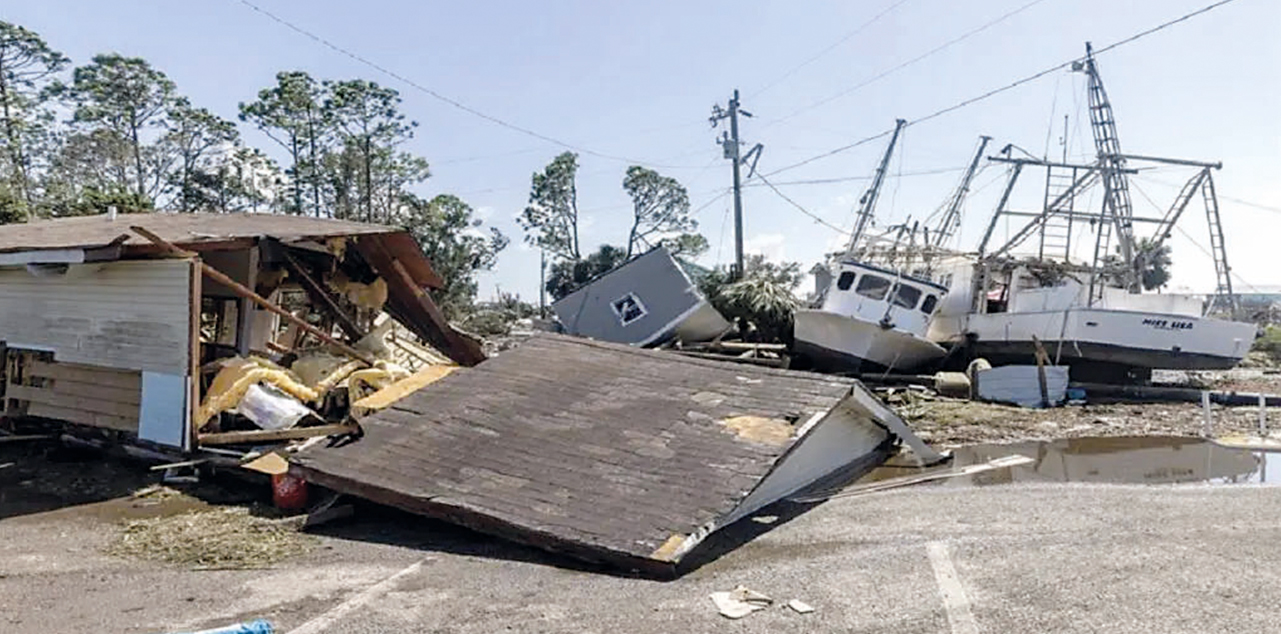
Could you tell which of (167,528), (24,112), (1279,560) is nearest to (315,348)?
(167,528)

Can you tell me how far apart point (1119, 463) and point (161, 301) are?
13.0 meters

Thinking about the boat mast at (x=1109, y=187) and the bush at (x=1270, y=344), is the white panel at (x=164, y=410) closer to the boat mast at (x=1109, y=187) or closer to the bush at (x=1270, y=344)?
the boat mast at (x=1109, y=187)

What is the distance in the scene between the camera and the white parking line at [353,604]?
5.15 meters

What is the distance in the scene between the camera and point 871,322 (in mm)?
21953

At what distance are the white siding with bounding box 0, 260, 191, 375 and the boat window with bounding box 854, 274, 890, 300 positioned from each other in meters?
17.1

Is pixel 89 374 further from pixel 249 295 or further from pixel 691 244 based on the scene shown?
pixel 691 244

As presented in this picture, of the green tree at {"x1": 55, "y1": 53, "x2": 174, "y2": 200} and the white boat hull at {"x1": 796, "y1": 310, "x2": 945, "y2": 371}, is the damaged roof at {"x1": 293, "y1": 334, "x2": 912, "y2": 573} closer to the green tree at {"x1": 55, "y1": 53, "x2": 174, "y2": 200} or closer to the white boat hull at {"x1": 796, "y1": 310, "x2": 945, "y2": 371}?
the white boat hull at {"x1": 796, "y1": 310, "x2": 945, "y2": 371}

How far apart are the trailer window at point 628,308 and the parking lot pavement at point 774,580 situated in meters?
17.6

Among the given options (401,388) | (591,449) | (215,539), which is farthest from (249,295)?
(591,449)

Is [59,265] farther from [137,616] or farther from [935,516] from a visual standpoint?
[935,516]

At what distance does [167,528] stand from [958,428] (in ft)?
40.5

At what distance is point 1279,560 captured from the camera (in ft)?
20.4

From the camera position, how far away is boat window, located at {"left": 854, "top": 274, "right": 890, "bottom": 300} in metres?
22.3

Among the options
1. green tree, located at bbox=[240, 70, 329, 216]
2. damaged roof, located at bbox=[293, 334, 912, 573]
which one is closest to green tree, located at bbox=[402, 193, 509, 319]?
green tree, located at bbox=[240, 70, 329, 216]
